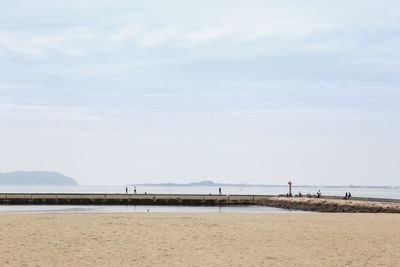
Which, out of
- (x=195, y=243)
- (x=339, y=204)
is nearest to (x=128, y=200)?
(x=339, y=204)

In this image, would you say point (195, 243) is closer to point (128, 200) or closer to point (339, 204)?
point (339, 204)

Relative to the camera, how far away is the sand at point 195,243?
58.3 feet

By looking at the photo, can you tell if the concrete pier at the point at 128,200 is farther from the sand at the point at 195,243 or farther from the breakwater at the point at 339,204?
the sand at the point at 195,243

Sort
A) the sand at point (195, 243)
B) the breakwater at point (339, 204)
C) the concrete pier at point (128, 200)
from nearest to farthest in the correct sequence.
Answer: the sand at point (195, 243) < the breakwater at point (339, 204) < the concrete pier at point (128, 200)

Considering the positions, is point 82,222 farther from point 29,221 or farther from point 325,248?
point 325,248

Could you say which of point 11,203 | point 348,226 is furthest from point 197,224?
point 11,203

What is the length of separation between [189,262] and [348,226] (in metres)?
15.8

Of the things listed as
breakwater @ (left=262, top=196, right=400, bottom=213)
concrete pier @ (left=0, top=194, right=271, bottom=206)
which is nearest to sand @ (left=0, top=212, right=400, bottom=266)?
breakwater @ (left=262, top=196, right=400, bottom=213)

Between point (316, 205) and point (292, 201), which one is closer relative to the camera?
point (316, 205)

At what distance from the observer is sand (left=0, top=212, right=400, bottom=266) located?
17766mm

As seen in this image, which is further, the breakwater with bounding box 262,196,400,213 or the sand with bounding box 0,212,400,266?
the breakwater with bounding box 262,196,400,213

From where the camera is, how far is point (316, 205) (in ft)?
204

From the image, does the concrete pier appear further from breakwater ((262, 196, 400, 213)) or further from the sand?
the sand

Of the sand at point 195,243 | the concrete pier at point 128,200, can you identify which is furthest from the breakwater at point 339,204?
the sand at point 195,243
